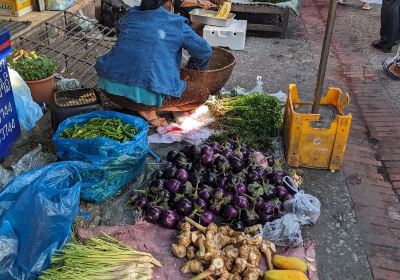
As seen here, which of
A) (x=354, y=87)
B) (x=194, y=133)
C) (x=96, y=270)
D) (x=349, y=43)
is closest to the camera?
(x=96, y=270)

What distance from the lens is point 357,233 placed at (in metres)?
3.36

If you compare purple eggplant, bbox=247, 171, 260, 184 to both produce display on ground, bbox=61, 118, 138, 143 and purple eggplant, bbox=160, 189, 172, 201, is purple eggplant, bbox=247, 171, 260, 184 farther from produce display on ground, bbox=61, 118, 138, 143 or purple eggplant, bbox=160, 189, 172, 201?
produce display on ground, bbox=61, 118, 138, 143

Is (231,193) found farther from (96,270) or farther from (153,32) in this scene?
(153,32)

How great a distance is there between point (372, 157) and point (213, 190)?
189 centimetres

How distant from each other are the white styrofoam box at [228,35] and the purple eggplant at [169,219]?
13.4 feet

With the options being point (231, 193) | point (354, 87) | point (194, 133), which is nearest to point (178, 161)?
point (231, 193)

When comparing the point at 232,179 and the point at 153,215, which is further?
the point at 232,179

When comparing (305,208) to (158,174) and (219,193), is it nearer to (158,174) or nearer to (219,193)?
(219,193)

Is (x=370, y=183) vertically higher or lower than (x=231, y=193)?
lower

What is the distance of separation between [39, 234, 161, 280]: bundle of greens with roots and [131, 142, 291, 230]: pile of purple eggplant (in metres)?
0.45

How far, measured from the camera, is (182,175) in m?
3.48

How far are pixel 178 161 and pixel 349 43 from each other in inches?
197

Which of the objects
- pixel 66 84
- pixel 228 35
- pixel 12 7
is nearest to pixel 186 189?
pixel 66 84

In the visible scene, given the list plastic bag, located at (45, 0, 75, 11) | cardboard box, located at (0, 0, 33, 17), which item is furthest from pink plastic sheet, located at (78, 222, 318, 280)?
plastic bag, located at (45, 0, 75, 11)
